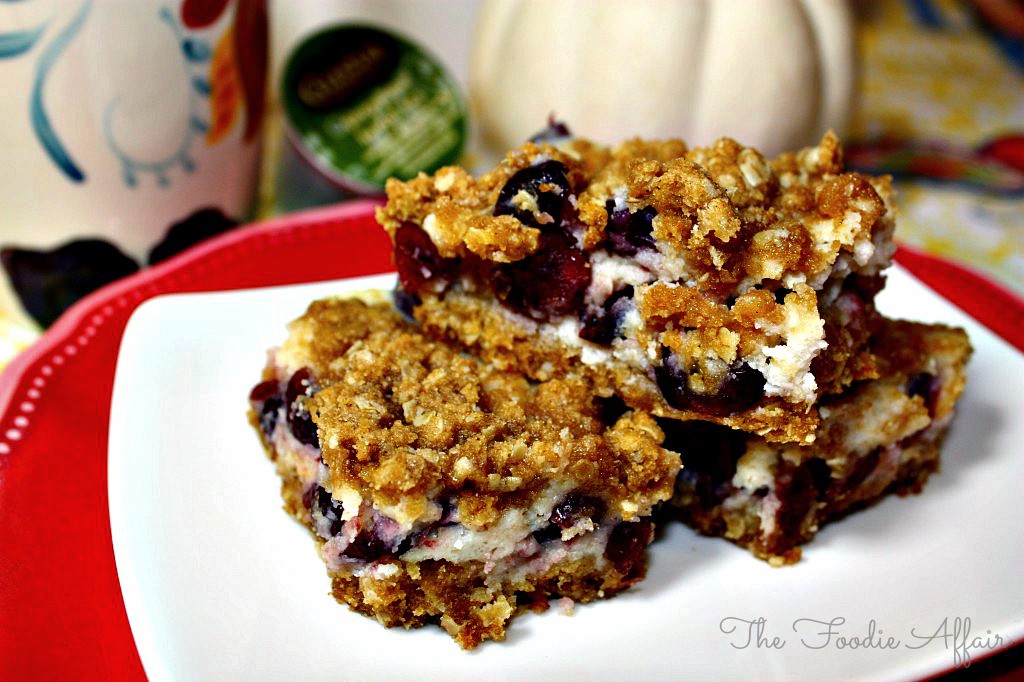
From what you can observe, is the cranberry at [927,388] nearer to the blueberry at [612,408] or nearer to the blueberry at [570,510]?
the blueberry at [612,408]

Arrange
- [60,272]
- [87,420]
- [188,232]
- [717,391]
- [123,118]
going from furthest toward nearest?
→ [188,232] → [60,272] → [123,118] → [87,420] → [717,391]

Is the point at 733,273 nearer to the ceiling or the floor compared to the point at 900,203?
nearer to the ceiling

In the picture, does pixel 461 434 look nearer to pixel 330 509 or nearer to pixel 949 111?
pixel 330 509

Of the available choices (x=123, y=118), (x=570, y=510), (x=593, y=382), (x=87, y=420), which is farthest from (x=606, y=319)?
(x=123, y=118)

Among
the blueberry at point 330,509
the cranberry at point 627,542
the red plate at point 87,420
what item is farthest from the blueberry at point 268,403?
the cranberry at point 627,542

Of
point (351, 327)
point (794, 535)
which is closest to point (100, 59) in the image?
point (351, 327)

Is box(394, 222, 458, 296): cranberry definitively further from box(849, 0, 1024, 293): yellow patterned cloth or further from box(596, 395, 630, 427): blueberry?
box(849, 0, 1024, 293): yellow patterned cloth

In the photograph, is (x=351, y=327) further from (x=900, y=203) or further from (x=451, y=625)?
(x=900, y=203)
